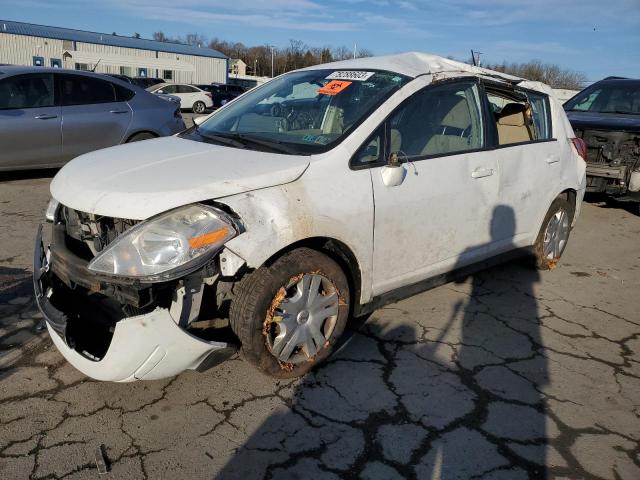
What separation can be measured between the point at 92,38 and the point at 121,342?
50478 millimetres

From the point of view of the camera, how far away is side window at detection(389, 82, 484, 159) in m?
3.30

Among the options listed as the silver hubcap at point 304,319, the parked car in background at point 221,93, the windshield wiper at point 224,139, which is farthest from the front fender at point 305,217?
the parked car in background at point 221,93

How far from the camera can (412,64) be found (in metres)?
3.63

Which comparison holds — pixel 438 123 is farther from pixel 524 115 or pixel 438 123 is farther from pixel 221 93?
pixel 221 93

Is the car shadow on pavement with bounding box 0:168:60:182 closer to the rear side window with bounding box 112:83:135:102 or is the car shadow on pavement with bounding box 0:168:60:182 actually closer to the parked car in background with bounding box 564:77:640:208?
the rear side window with bounding box 112:83:135:102

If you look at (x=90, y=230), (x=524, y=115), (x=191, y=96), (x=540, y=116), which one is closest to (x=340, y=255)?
(x=90, y=230)

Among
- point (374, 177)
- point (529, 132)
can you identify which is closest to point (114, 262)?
point (374, 177)

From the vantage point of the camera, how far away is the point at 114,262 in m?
2.42

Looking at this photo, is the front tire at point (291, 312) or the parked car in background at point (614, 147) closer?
the front tire at point (291, 312)

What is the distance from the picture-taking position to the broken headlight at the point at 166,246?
2387 millimetres

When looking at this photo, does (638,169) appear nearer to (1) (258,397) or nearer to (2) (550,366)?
(2) (550,366)

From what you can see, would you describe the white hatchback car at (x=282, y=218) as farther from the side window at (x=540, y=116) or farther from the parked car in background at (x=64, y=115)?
the parked car in background at (x=64, y=115)

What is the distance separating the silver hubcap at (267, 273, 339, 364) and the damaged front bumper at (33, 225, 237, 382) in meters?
0.30

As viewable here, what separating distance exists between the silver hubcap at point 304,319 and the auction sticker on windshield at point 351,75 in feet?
4.72
